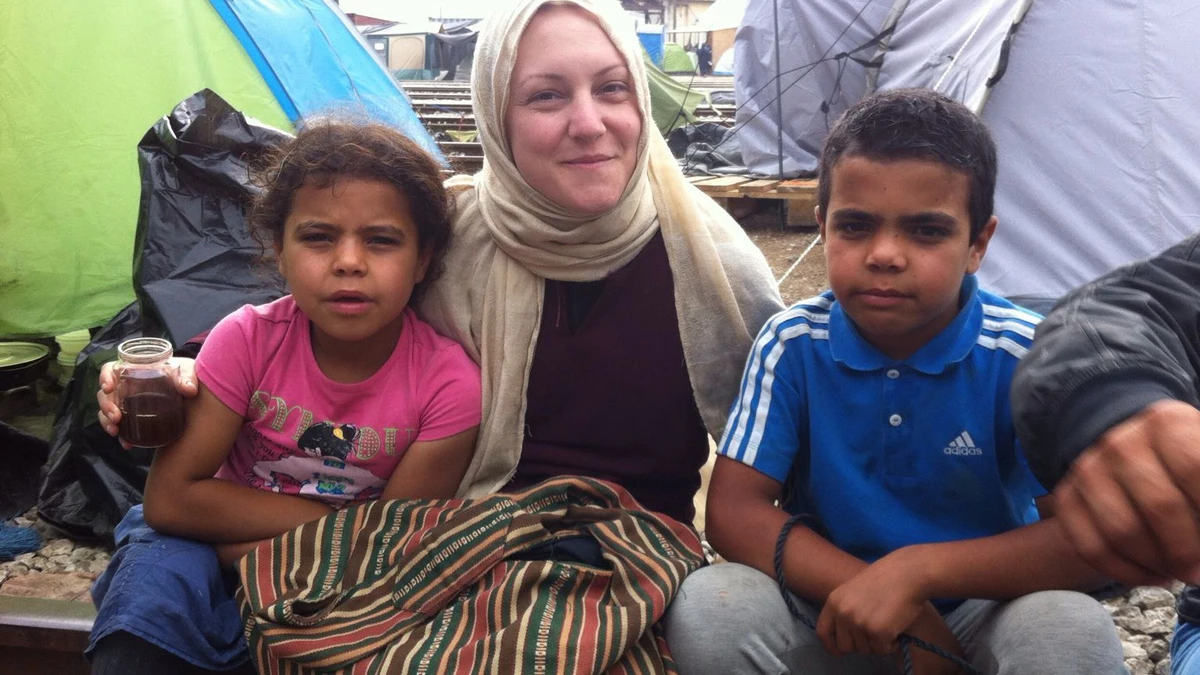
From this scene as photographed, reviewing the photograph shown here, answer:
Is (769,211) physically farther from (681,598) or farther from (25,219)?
(681,598)

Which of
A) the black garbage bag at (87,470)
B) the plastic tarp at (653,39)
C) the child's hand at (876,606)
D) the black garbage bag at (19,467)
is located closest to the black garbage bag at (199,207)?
the black garbage bag at (87,470)

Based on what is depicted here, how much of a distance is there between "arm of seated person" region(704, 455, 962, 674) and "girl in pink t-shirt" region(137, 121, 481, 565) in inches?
23.3

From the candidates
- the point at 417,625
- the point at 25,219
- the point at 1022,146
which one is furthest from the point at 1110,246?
the point at 25,219

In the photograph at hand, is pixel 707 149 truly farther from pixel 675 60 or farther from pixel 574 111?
pixel 675 60

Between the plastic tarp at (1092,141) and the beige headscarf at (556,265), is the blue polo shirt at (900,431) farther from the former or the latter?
the plastic tarp at (1092,141)

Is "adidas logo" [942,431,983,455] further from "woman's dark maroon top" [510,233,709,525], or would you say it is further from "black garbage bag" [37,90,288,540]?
"black garbage bag" [37,90,288,540]

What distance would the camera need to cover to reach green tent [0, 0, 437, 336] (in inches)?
171

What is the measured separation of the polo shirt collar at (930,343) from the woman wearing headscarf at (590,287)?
313 mm

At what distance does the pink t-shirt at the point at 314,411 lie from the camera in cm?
207

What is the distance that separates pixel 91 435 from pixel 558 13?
6.90 feet

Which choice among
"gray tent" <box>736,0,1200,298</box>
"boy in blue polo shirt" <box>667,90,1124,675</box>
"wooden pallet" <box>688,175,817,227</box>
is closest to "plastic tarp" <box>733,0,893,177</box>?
"wooden pallet" <box>688,175,817,227</box>

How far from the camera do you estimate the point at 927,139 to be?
1832 millimetres

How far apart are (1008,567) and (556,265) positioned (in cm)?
112

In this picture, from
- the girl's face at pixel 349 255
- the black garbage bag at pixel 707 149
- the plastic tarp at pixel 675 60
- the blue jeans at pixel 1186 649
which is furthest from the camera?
the plastic tarp at pixel 675 60
